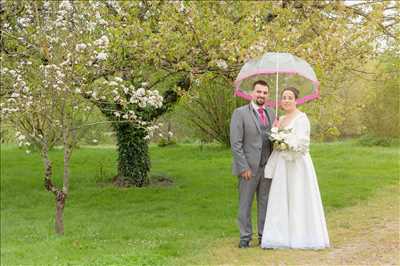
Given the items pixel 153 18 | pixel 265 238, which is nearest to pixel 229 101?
pixel 153 18

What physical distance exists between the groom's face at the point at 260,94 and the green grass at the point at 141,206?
92.7 inches

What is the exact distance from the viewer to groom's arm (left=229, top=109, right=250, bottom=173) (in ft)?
26.2

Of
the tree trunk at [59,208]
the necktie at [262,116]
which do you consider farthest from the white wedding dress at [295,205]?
the tree trunk at [59,208]

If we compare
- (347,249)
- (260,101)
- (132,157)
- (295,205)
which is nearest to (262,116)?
(260,101)

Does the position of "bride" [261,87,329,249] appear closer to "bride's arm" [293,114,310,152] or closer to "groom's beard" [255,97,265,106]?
"bride's arm" [293,114,310,152]

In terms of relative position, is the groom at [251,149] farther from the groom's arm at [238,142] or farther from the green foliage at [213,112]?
the green foliage at [213,112]

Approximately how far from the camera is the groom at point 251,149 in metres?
8.04

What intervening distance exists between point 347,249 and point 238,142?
86.6 inches

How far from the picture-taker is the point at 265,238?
26.4 ft

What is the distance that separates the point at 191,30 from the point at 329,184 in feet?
26.2

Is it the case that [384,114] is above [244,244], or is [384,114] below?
above

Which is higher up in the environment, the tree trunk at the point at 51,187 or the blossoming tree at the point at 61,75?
the blossoming tree at the point at 61,75

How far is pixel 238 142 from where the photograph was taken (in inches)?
316

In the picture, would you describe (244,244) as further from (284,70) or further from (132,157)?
(132,157)
